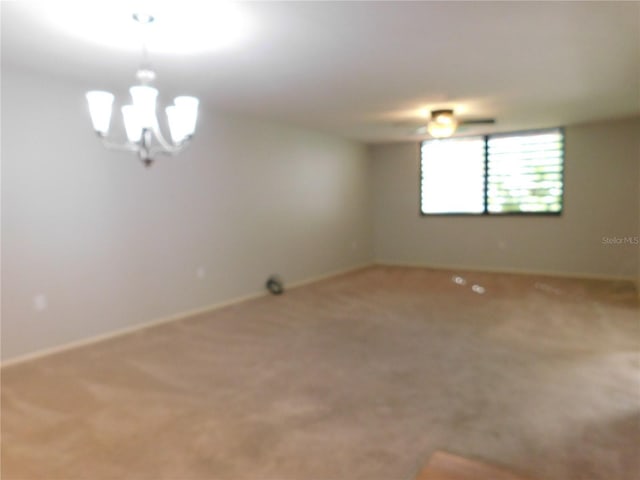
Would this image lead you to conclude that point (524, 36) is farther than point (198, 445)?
Yes

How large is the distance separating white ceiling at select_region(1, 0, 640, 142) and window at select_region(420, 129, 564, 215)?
0.68m

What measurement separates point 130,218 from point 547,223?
17.6 feet

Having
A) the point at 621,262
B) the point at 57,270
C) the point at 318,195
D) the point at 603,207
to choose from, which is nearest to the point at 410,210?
the point at 318,195

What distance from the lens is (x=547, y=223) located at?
6277 mm

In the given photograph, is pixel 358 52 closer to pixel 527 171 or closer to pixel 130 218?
pixel 130 218

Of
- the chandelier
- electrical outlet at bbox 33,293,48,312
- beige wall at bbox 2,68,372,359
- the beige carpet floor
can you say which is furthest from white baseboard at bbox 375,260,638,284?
electrical outlet at bbox 33,293,48,312

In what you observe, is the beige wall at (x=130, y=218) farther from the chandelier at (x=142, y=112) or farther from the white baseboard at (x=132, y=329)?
the chandelier at (x=142, y=112)

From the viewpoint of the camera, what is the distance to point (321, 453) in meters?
2.17

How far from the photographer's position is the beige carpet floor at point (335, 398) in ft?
6.92

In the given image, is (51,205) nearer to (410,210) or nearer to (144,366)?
(144,366)

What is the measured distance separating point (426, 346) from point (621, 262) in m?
2.01

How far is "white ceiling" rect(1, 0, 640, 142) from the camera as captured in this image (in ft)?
7.92

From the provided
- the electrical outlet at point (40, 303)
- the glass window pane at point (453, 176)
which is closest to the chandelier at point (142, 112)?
the electrical outlet at point (40, 303)

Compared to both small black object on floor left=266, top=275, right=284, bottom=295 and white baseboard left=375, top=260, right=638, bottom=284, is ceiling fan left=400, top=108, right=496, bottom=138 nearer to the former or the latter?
white baseboard left=375, top=260, right=638, bottom=284
